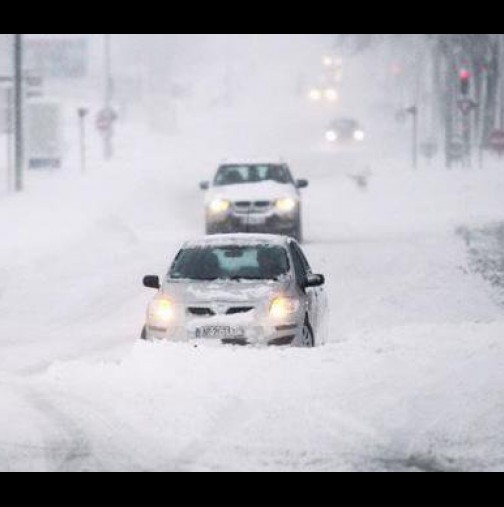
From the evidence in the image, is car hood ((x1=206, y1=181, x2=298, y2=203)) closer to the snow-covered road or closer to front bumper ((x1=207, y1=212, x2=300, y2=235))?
front bumper ((x1=207, y1=212, x2=300, y2=235))

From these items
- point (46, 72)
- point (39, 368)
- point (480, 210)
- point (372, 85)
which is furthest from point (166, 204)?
point (372, 85)

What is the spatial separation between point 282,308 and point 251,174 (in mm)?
13883

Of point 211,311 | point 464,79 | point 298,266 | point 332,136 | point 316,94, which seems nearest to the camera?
point 211,311

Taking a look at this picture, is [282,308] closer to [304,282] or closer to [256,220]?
[304,282]

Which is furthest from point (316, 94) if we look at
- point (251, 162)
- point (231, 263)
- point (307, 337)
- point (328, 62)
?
→ point (307, 337)

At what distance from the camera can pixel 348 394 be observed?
11117 millimetres

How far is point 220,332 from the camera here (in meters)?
12.8

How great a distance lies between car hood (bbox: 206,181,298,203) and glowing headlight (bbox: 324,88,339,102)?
289 feet

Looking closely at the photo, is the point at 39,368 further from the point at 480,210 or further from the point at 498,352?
the point at 480,210

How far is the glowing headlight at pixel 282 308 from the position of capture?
13.0 metres

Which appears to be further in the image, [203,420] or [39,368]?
[39,368]

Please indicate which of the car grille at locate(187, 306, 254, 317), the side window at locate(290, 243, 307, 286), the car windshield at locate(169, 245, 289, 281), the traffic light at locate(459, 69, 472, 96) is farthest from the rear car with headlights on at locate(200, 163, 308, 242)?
the traffic light at locate(459, 69, 472, 96)

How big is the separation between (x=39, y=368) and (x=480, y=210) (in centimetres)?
2473
